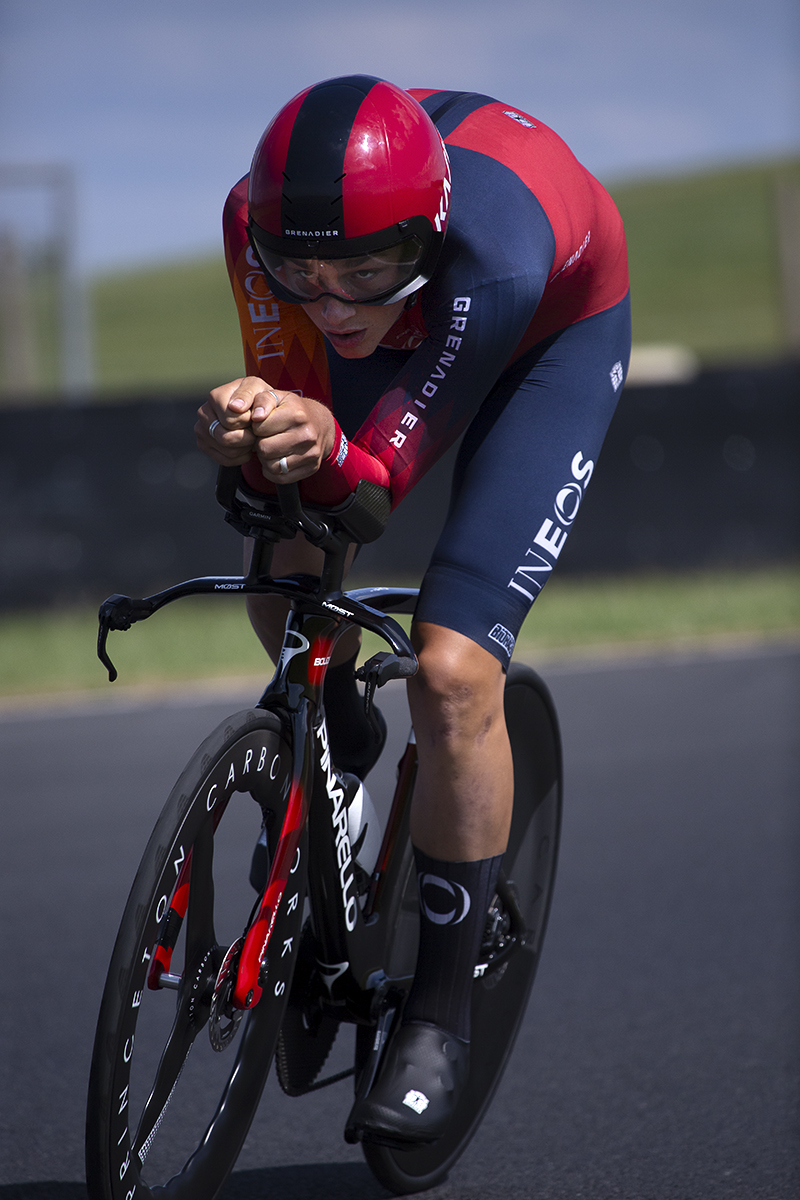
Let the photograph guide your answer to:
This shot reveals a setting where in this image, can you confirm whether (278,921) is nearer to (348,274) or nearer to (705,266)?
(348,274)

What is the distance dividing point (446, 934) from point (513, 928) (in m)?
0.41

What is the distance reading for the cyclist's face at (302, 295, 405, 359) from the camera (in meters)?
2.18

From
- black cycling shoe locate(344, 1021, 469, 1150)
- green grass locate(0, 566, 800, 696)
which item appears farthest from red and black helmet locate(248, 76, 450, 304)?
green grass locate(0, 566, 800, 696)

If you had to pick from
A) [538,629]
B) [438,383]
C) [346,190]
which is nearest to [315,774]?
[438,383]

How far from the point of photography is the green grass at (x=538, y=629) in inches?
305

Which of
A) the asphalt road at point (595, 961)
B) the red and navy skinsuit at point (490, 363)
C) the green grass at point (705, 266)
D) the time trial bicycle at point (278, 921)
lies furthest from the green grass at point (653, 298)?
the time trial bicycle at point (278, 921)

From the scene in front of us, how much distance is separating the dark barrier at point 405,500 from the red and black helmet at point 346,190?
264 inches

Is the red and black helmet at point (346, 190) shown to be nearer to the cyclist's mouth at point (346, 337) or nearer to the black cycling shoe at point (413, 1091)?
the cyclist's mouth at point (346, 337)

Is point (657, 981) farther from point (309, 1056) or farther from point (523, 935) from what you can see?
point (309, 1056)

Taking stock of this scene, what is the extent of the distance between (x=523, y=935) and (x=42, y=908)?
2.08 m

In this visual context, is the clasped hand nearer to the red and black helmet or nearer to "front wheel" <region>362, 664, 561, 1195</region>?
the red and black helmet

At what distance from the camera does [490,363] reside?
7.46 ft

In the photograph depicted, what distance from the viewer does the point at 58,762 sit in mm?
6043

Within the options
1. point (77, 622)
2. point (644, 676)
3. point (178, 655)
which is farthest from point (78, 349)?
point (644, 676)
